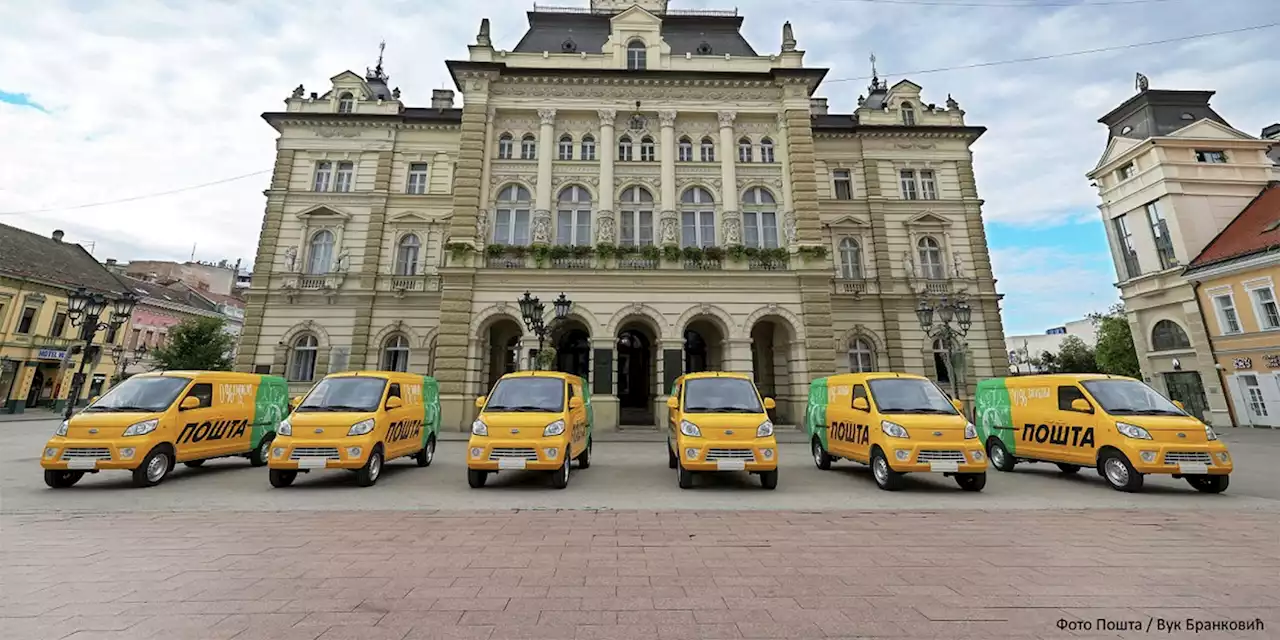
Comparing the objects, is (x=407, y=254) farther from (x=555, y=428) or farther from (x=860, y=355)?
(x=860, y=355)

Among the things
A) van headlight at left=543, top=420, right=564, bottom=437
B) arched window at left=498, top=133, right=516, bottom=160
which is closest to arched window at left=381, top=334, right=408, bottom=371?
arched window at left=498, top=133, right=516, bottom=160

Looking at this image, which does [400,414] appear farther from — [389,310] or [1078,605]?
[389,310]

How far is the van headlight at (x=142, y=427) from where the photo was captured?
851 centimetres

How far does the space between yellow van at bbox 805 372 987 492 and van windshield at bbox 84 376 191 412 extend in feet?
42.8

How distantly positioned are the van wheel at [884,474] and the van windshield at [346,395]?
937 cm

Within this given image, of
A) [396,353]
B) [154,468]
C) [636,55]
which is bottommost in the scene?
[154,468]

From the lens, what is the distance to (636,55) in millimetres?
23594

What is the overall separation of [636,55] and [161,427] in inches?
882

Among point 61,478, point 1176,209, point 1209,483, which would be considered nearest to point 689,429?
point 1209,483

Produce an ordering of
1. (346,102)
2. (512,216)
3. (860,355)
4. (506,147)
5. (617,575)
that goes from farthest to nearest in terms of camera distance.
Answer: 1. (346,102)
2. (860,355)
3. (506,147)
4. (512,216)
5. (617,575)

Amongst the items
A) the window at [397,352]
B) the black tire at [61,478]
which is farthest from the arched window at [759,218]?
the black tire at [61,478]

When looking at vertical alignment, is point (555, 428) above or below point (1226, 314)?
below

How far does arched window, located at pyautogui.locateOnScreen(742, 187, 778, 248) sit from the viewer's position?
22156 millimetres

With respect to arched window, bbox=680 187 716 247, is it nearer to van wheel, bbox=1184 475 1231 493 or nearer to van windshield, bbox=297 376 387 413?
van windshield, bbox=297 376 387 413
